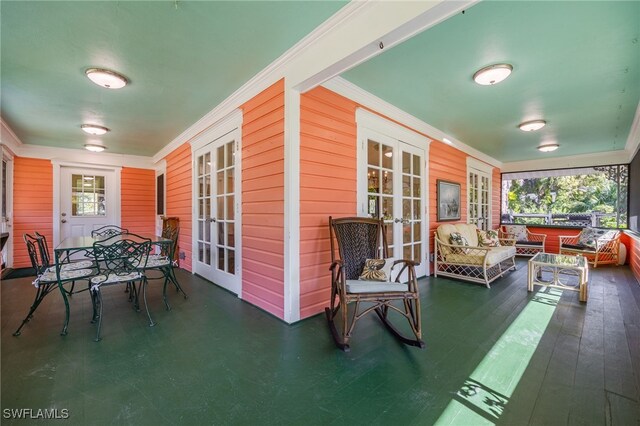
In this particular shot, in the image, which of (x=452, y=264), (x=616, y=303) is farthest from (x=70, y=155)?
(x=616, y=303)

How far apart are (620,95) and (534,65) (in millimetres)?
1622

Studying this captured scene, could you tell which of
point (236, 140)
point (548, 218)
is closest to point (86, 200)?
point (236, 140)

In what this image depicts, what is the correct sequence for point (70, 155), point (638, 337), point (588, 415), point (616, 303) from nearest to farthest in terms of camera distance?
point (588, 415)
point (638, 337)
point (616, 303)
point (70, 155)

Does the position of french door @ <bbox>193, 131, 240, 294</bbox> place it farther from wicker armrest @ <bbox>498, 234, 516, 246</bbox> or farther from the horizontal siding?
wicker armrest @ <bbox>498, 234, 516, 246</bbox>

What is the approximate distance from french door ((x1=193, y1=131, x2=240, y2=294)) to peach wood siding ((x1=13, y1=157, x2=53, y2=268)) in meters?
3.51

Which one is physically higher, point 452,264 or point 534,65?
point 534,65

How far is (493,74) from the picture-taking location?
260 centimetres

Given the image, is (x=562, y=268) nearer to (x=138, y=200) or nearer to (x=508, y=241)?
(x=508, y=241)

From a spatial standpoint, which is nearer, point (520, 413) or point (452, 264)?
point (520, 413)

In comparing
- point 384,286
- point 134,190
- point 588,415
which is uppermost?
point 134,190

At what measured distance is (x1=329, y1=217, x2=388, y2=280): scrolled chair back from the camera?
260cm

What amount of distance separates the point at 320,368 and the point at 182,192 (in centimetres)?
440

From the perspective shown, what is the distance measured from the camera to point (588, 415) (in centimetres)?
142

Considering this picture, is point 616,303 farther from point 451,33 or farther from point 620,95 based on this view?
point 451,33
